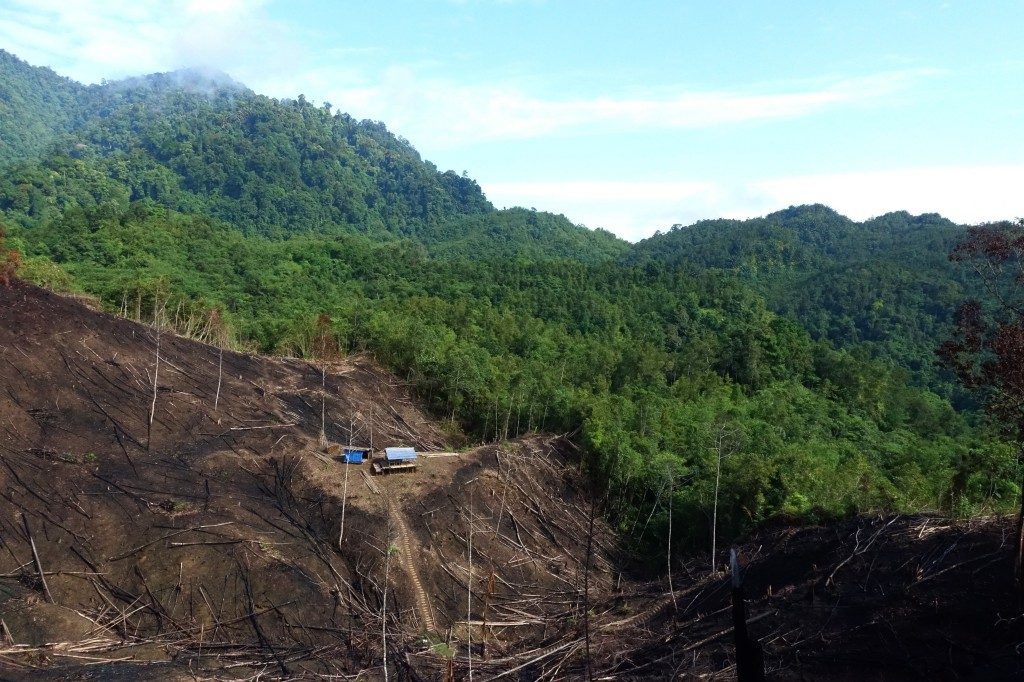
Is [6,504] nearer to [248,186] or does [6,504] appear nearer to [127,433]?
[127,433]

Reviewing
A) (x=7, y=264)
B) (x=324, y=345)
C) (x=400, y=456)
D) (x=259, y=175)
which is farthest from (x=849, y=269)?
(x=259, y=175)

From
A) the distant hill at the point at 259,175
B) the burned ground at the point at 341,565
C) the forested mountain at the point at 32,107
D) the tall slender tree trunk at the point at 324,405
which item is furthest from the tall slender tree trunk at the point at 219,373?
the forested mountain at the point at 32,107

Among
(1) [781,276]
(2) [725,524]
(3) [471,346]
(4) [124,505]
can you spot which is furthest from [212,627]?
(1) [781,276]

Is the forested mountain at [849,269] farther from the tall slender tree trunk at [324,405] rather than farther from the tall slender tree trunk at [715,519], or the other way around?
the tall slender tree trunk at [324,405]

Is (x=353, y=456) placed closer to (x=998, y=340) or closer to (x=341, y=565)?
(x=341, y=565)

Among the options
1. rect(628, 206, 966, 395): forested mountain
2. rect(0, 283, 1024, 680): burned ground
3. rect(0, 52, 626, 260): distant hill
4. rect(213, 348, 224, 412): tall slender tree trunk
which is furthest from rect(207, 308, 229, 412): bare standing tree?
rect(0, 52, 626, 260): distant hill

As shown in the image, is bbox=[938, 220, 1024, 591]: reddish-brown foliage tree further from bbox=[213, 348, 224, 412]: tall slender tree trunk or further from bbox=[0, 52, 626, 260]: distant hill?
bbox=[0, 52, 626, 260]: distant hill
